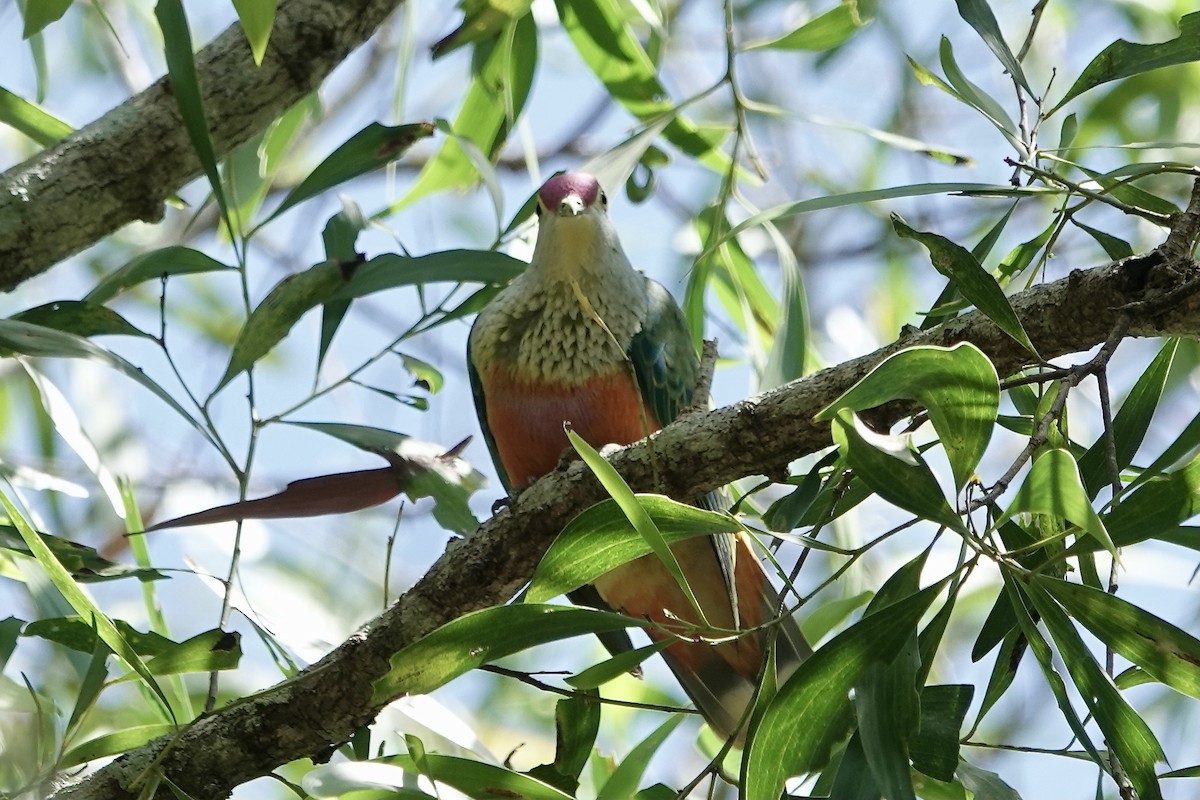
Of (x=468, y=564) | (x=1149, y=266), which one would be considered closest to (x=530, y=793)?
(x=468, y=564)

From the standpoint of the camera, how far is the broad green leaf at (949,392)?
1.24 metres

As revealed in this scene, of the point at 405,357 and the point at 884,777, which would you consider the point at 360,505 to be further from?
the point at 884,777

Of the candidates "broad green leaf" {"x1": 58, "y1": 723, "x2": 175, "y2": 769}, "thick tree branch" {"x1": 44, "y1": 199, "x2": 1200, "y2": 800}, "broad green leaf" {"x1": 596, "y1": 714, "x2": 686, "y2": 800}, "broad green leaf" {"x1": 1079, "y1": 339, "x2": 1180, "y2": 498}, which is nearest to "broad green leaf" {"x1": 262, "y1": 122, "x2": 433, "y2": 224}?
"thick tree branch" {"x1": 44, "y1": 199, "x2": 1200, "y2": 800}

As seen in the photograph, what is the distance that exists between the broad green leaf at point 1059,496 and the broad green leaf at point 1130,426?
46 cm

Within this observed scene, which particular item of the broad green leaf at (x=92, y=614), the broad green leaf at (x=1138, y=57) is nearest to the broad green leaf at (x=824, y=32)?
the broad green leaf at (x=1138, y=57)

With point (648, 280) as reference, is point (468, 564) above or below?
below

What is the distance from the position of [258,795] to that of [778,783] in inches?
Result: 191

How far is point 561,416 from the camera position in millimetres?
2732

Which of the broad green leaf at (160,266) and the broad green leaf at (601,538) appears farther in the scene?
the broad green leaf at (160,266)

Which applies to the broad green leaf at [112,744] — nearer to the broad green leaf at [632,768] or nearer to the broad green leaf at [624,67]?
the broad green leaf at [632,768]

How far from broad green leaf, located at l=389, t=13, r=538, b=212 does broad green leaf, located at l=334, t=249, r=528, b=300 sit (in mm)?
365

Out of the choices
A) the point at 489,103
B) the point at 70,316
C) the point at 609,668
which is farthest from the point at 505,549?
the point at 489,103

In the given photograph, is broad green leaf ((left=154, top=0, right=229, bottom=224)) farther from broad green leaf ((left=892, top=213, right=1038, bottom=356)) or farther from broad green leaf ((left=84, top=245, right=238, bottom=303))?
broad green leaf ((left=892, top=213, right=1038, bottom=356))

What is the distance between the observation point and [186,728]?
1.90 metres
